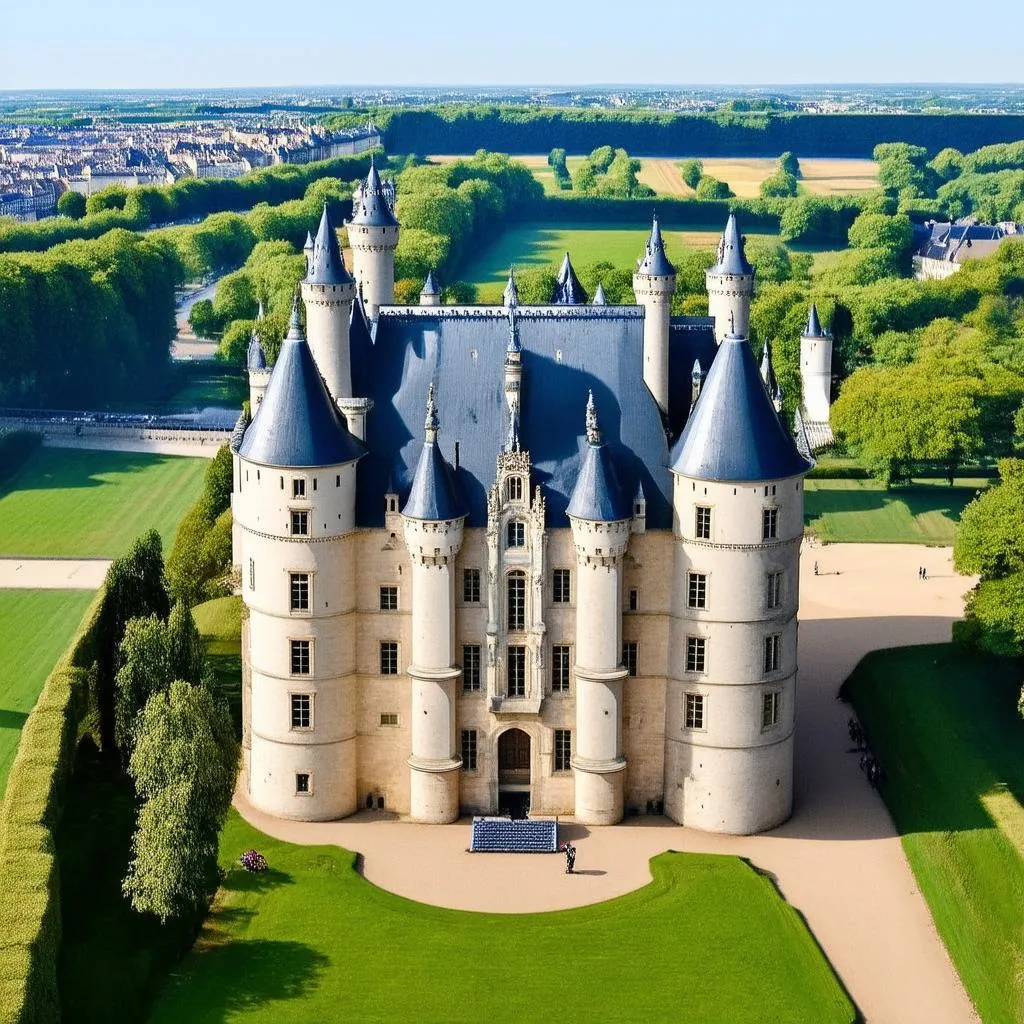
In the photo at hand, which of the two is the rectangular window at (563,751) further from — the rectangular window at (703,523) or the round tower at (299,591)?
the rectangular window at (703,523)

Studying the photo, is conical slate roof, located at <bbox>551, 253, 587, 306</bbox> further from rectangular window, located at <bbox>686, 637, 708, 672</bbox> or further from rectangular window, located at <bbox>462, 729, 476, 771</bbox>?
rectangular window, located at <bbox>462, 729, 476, 771</bbox>

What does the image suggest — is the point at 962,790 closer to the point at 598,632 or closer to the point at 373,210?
the point at 598,632

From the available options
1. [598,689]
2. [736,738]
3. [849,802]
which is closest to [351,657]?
[598,689]

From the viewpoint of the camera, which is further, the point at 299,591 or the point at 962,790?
the point at 962,790

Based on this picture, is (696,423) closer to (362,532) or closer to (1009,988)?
(362,532)

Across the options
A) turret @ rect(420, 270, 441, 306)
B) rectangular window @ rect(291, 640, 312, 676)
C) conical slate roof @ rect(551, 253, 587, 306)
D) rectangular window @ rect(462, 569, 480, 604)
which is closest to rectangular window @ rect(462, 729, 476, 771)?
rectangular window @ rect(462, 569, 480, 604)

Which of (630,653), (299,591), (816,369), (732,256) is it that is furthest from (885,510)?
(299,591)
